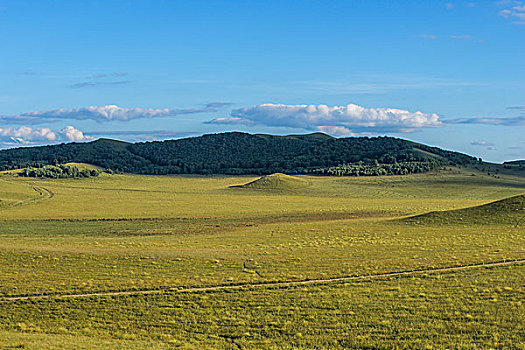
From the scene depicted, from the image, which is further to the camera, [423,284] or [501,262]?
[501,262]

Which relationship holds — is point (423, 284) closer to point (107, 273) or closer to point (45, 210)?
point (107, 273)

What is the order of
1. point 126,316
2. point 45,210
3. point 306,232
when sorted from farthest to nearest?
1. point 45,210
2. point 306,232
3. point 126,316

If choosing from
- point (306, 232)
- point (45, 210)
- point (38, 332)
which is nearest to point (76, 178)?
point (45, 210)

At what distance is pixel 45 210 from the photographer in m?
89.4

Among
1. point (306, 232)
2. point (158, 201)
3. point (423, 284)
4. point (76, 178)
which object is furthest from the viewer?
point (76, 178)

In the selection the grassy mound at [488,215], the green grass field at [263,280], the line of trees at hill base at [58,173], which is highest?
the line of trees at hill base at [58,173]

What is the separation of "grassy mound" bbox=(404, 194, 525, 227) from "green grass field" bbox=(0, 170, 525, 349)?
8.8 inches

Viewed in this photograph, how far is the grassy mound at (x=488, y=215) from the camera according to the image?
197ft

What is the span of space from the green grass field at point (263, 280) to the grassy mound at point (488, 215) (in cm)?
22

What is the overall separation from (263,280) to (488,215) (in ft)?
135

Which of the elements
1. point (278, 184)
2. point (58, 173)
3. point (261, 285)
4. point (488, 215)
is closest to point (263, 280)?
point (261, 285)

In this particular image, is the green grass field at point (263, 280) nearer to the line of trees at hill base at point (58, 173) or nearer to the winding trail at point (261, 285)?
the winding trail at point (261, 285)

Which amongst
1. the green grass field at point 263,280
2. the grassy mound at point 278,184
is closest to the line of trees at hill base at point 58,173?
the grassy mound at point 278,184

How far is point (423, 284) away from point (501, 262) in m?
9.17
